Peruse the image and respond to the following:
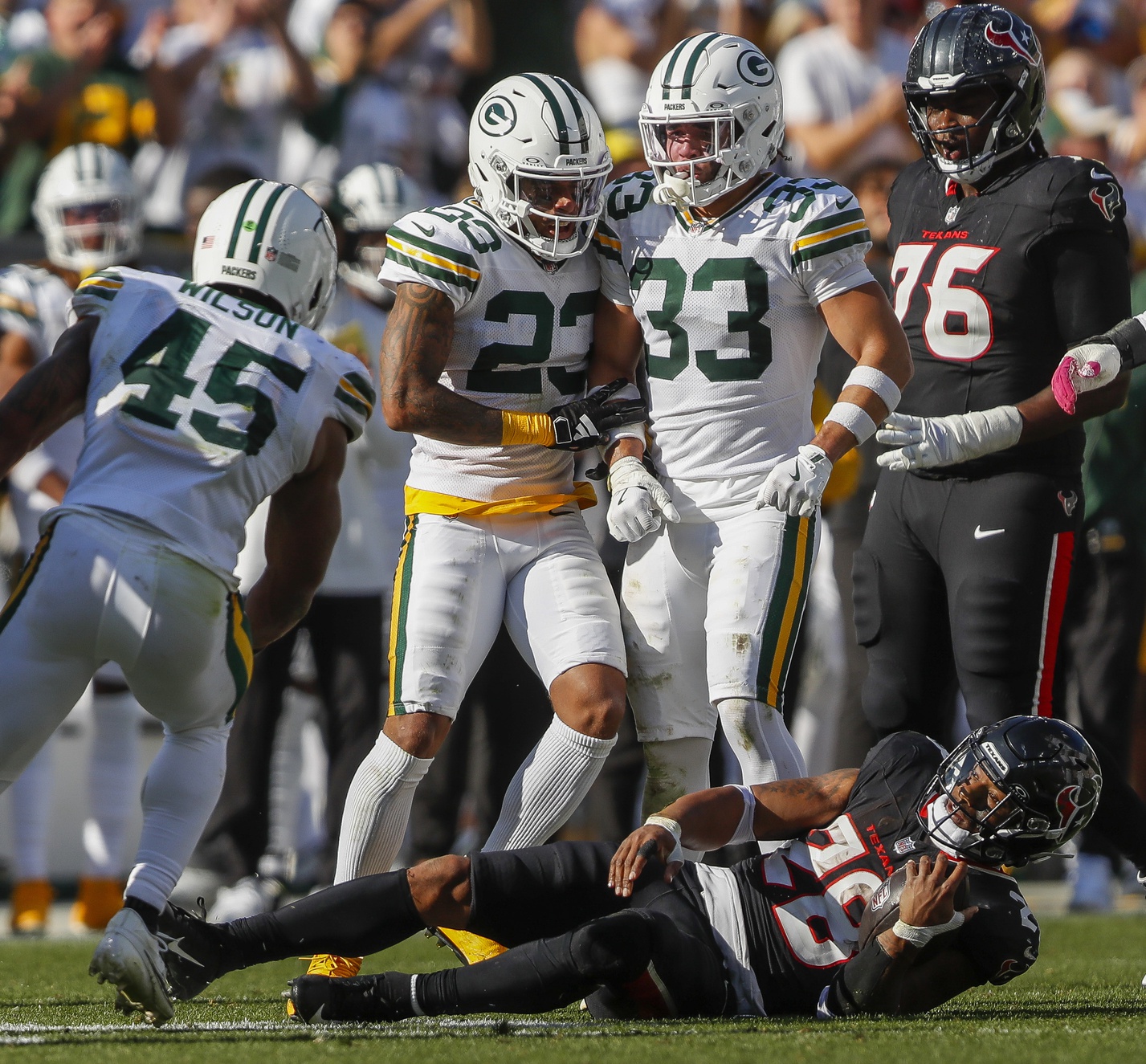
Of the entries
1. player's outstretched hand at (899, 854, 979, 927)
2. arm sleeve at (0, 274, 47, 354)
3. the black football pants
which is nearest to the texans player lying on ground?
player's outstretched hand at (899, 854, 979, 927)

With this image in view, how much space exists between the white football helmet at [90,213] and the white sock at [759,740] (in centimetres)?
369

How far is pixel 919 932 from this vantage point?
3484mm

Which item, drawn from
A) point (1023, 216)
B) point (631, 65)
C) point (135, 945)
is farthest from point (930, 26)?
point (631, 65)

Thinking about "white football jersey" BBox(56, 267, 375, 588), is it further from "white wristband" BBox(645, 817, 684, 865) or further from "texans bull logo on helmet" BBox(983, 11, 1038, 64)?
"texans bull logo on helmet" BBox(983, 11, 1038, 64)

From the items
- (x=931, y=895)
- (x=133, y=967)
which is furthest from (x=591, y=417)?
(x=133, y=967)

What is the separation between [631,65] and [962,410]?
5.53 metres

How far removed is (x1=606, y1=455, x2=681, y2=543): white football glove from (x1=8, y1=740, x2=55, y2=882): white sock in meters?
2.76

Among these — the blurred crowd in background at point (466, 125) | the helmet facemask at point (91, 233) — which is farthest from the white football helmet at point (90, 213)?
the blurred crowd in background at point (466, 125)

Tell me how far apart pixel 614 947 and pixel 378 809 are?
95 cm

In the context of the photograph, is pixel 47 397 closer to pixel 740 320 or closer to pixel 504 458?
pixel 504 458

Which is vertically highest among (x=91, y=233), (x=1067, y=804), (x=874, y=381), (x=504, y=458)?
(x=91, y=233)

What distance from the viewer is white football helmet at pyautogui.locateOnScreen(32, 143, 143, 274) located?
6855 millimetres

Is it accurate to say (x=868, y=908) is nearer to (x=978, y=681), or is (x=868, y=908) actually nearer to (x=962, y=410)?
(x=978, y=681)

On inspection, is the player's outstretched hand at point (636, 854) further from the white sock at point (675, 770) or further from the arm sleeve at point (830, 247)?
the arm sleeve at point (830, 247)
